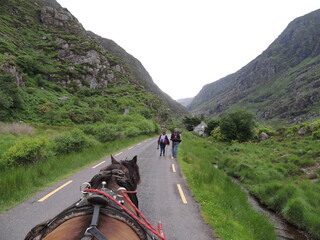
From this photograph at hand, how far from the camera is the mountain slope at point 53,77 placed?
3058 centimetres

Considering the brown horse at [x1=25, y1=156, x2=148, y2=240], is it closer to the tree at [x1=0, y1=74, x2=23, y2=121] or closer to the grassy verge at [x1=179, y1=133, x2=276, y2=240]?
the grassy verge at [x1=179, y1=133, x2=276, y2=240]

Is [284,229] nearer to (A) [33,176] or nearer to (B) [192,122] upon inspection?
(A) [33,176]

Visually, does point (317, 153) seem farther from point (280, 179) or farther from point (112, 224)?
point (112, 224)

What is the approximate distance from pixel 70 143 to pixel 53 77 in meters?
50.4

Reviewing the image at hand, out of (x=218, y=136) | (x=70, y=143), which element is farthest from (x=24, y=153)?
(x=218, y=136)

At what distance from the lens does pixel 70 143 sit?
12.4 meters

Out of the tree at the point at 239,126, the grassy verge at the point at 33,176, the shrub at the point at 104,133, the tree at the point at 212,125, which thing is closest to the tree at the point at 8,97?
the shrub at the point at 104,133

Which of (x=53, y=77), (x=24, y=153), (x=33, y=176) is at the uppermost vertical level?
(x=53, y=77)

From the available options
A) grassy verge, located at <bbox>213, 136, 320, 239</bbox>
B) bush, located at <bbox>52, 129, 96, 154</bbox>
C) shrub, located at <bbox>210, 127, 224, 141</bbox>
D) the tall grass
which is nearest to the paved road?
bush, located at <bbox>52, 129, 96, 154</bbox>

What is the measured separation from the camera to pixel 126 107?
5106 cm

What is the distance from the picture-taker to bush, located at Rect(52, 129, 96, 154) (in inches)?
461

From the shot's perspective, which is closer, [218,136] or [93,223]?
[93,223]

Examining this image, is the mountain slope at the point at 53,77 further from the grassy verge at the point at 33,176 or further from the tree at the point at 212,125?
the grassy verge at the point at 33,176

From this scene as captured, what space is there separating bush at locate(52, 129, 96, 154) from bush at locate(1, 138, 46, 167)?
1914 millimetres
